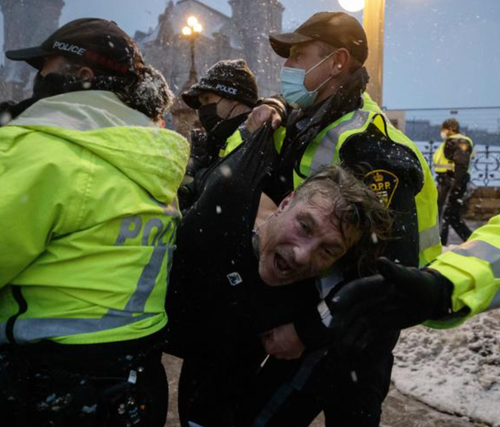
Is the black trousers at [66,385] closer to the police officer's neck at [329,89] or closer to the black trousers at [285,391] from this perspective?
the black trousers at [285,391]

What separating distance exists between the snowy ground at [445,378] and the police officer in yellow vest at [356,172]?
118cm

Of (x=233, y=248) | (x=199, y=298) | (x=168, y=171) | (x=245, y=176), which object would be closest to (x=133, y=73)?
(x=168, y=171)

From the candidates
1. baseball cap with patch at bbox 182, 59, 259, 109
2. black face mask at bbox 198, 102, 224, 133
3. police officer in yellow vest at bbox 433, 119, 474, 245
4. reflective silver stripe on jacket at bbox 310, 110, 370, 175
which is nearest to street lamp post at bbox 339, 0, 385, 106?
baseball cap with patch at bbox 182, 59, 259, 109

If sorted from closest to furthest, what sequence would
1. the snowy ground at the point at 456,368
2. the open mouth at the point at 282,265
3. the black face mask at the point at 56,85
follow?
the black face mask at the point at 56,85, the open mouth at the point at 282,265, the snowy ground at the point at 456,368

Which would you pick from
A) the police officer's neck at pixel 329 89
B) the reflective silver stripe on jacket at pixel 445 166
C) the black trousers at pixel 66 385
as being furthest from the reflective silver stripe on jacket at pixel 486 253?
the reflective silver stripe on jacket at pixel 445 166

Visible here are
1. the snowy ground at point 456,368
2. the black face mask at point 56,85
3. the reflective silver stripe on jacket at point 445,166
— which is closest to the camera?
the black face mask at point 56,85

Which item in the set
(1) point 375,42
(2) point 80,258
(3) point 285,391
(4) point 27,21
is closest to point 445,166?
(1) point 375,42

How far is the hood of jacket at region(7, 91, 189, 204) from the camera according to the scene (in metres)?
1.41

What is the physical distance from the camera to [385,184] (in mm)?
1998

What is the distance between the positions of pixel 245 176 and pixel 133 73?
22.5 inches

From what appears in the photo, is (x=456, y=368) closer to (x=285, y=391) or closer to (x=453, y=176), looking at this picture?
(x=285, y=391)

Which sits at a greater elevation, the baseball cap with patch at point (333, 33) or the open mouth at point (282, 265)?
the baseball cap with patch at point (333, 33)

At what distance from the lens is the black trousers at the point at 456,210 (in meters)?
7.36

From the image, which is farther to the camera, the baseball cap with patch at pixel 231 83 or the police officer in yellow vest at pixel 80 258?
the baseball cap with patch at pixel 231 83
